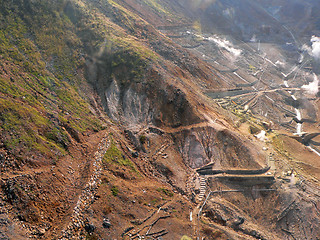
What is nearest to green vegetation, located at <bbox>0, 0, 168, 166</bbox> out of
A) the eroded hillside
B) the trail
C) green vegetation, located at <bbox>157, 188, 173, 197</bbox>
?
the eroded hillside

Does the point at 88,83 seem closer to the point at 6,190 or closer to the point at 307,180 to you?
the point at 6,190

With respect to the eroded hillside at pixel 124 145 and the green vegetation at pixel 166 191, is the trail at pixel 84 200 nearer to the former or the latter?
the eroded hillside at pixel 124 145

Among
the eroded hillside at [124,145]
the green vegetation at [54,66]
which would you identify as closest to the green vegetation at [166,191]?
the eroded hillside at [124,145]

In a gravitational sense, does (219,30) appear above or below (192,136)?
above

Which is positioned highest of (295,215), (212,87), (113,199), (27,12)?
(27,12)

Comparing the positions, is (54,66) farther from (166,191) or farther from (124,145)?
(166,191)

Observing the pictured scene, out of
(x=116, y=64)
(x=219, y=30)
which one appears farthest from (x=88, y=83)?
(x=219, y=30)

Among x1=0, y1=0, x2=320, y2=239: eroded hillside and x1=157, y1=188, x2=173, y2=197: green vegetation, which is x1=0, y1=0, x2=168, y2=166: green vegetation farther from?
x1=157, y1=188, x2=173, y2=197: green vegetation

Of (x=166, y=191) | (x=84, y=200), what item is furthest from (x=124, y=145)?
(x=84, y=200)
